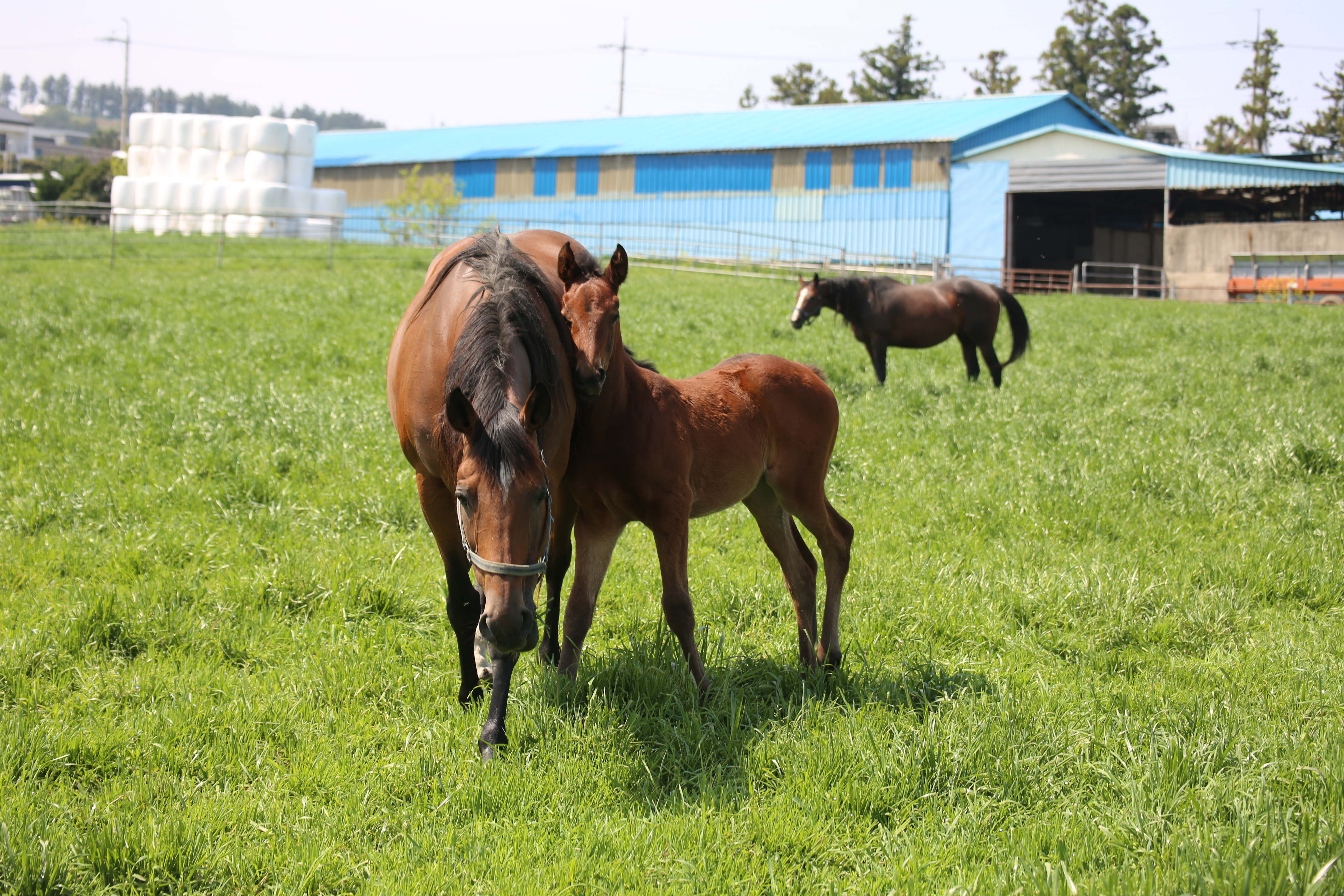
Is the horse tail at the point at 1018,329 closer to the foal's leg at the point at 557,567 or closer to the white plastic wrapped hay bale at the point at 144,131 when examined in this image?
the foal's leg at the point at 557,567

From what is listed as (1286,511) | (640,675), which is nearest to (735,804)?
(640,675)

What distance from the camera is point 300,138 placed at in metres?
39.2

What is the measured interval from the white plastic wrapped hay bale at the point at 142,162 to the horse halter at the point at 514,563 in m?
43.5

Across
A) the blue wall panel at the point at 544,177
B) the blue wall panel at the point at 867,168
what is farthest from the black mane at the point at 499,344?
the blue wall panel at the point at 544,177

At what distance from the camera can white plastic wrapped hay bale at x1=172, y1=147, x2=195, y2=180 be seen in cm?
3931

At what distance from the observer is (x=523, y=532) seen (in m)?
2.99

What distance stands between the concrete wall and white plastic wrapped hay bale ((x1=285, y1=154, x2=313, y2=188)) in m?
33.5

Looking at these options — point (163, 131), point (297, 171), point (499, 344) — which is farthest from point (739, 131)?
point (499, 344)

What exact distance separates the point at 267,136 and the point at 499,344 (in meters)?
40.0

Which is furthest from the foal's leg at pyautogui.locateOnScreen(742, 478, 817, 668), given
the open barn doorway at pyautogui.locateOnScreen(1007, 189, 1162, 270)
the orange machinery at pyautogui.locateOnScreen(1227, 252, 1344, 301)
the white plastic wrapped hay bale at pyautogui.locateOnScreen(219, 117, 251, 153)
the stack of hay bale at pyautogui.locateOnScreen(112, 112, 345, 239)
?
the white plastic wrapped hay bale at pyautogui.locateOnScreen(219, 117, 251, 153)

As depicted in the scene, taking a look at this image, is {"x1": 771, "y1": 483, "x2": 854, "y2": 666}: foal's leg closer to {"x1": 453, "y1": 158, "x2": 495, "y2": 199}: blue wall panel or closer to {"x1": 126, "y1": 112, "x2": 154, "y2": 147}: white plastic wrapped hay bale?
{"x1": 126, "y1": 112, "x2": 154, "y2": 147}: white plastic wrapped hay bale

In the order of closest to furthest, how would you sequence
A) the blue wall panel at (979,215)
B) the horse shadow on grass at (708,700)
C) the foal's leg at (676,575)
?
the horse shadow on grass at (708,700) → the foal's leg at (676,575) → the blue wall panel at (979,215)

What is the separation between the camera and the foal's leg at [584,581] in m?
3.94

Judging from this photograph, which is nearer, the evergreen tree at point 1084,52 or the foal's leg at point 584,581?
the foal's leg at point 584,581
